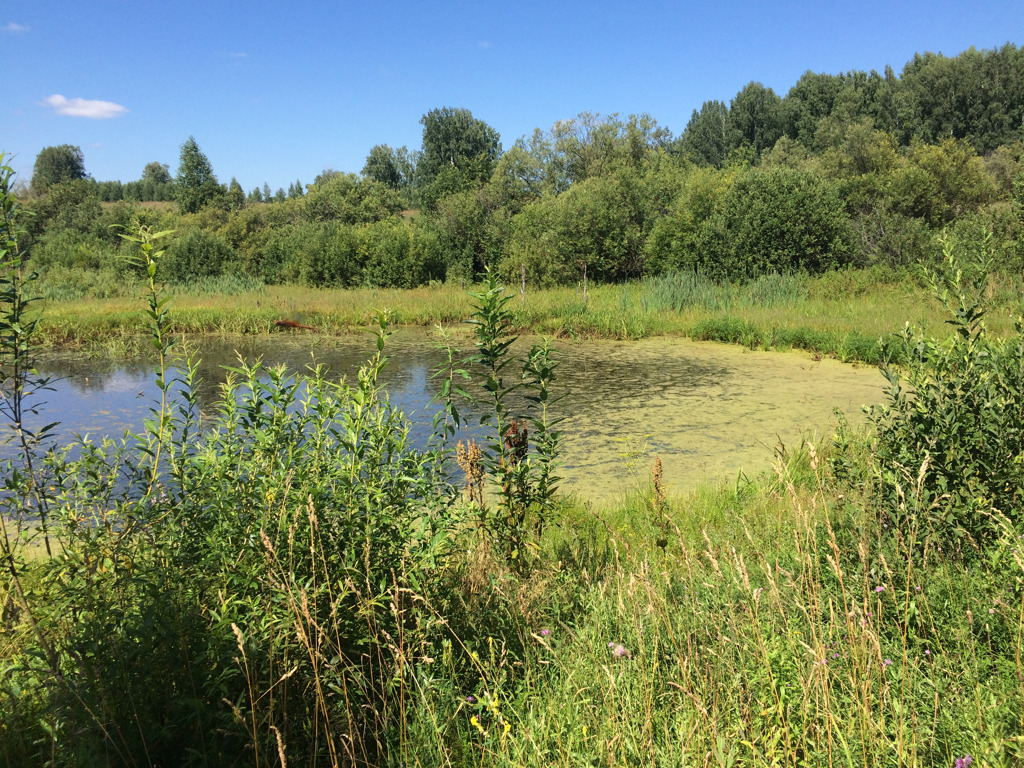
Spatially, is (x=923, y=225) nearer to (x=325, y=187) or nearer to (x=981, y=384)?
(x=981, y=384)

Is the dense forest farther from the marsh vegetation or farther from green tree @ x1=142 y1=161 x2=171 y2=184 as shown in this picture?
green tree @ x1=142 y1=161 x2=171 y2=184

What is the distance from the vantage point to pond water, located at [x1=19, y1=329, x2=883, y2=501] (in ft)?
20.2

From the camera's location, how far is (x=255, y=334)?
15.8 m

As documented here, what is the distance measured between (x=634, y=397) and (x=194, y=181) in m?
46.3

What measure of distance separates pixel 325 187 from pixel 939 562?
46.4 metres

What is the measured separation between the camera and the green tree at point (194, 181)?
44.6 meters

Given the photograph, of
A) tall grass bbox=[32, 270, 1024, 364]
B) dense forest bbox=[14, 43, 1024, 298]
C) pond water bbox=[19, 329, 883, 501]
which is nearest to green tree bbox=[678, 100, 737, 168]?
dense forest bbox=[14, 43, 1024, 298]

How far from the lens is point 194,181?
45.8 m

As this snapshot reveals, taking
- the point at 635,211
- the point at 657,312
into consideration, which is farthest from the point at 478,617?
the point at 635,211

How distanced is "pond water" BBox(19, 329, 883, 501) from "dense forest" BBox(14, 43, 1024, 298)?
7.85 feet

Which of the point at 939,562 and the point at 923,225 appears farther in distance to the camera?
the point at 923,225

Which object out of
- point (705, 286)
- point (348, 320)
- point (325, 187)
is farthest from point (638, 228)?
point (325, 187)

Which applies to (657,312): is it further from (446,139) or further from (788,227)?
(446,139)

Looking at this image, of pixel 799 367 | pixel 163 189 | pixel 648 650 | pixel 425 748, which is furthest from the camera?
pixel 163 189
